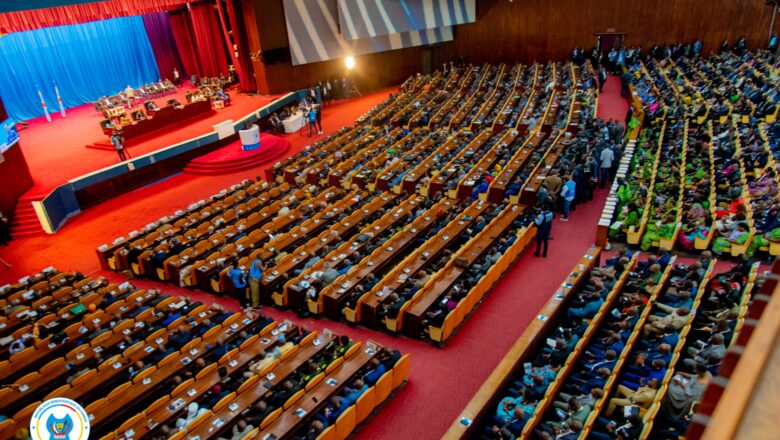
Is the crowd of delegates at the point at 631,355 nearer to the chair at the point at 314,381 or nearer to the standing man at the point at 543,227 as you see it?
the standing man at the point at 543,227

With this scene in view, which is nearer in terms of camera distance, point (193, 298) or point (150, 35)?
point (193, 298)

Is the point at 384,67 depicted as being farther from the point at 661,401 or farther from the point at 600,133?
the point at 661,401

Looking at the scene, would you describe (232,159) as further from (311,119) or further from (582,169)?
(582,169)

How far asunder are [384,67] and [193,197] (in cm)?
1837

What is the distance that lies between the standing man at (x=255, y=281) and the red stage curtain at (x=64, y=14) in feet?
47.3

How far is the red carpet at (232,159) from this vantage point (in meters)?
20.9

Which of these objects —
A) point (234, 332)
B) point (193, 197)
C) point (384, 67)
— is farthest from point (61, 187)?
point (384, 67)

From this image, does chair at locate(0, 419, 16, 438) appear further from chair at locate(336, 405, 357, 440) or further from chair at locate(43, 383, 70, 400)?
chair at locate(336, 405, 357, 440)

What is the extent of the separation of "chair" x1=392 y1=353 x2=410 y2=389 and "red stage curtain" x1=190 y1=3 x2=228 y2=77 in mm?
25696

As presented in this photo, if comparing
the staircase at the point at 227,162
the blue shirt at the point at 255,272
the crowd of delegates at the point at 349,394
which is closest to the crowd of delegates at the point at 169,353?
the crowd of delegates at the point at 349,394

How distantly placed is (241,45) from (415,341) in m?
22.3

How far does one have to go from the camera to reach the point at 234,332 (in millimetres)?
10062

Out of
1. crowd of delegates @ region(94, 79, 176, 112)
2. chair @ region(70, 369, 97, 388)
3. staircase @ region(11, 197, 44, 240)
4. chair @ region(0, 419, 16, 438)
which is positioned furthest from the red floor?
crowd of delegates @ region(94, 79, 176, 112)

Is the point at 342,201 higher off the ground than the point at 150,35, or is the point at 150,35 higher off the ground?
the point at 150,35
